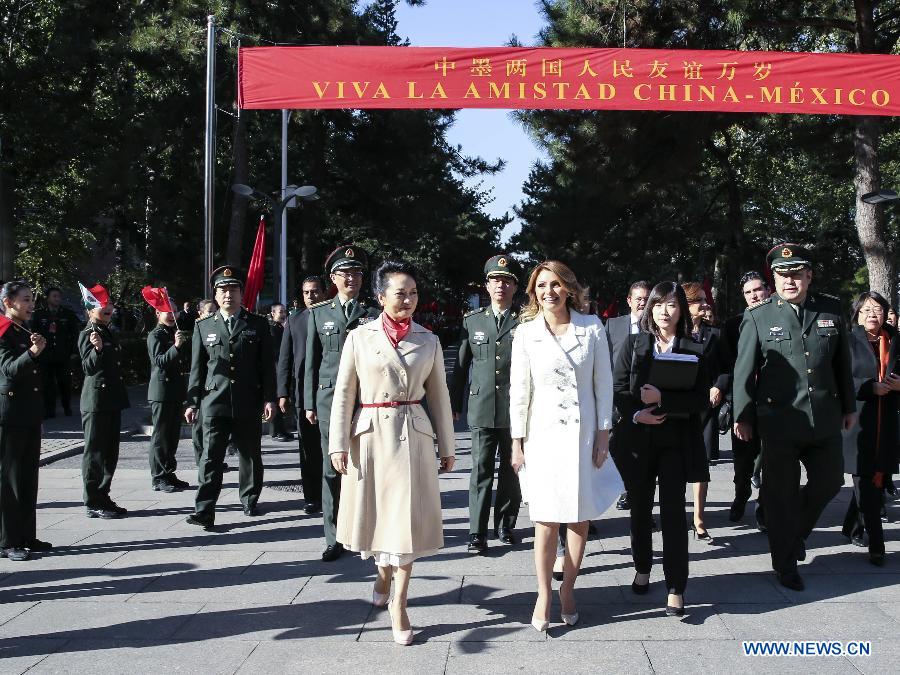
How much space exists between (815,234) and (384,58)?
35244 mm

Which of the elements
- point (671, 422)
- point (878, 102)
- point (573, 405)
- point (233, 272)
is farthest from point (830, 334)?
point (878, 102)

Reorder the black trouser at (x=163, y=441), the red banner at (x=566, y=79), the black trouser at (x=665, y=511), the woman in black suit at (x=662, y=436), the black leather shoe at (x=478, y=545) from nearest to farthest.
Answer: the black trouser at (x=665, y=511) → the woman in black suit at (x=662, y=436) → the black leather shoe at (x=478, y=545) → the black trouser at (x=163, y=441) → the red banner at (x=566, y=79)

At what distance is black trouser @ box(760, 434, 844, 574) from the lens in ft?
17.6

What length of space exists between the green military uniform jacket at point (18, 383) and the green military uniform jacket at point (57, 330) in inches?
322

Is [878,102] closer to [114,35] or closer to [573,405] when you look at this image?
[573,405]

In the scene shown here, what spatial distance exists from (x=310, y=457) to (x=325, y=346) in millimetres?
1163

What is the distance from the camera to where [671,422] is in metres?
5.06

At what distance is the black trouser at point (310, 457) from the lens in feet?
23.7

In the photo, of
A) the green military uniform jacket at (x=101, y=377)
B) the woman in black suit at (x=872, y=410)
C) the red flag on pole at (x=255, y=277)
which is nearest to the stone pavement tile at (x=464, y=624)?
the woman in black suit at (x=872, y=410)

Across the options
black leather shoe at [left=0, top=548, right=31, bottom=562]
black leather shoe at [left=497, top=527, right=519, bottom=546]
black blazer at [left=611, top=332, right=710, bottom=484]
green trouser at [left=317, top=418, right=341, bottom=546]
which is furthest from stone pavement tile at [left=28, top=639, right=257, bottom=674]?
black leather shoe at [left=497, top=527, right=519, bottom=546]

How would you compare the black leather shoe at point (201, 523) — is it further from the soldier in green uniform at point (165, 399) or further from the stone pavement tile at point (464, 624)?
the stone pavement tile at point (464, 624)

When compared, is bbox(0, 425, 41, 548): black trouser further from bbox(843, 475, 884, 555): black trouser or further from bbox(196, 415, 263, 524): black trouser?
bbox(843, 475, 884, 555): black trouser

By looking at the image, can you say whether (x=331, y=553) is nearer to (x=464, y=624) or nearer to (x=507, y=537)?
(x=507, y=537)

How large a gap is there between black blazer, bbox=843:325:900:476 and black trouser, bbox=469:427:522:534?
2.25 meters
